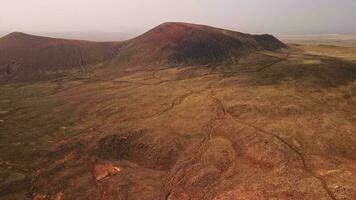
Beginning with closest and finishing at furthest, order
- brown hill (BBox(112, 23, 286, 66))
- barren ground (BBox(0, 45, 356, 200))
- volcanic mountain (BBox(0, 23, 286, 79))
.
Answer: barren ground (BBox(0, 45, 356, 200))
brown hill (BBox(112, 23, 286, 66))
volcanic mountain (BBox(0, 23, 286, 79))

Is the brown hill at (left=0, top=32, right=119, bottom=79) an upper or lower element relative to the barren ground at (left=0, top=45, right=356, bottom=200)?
upper

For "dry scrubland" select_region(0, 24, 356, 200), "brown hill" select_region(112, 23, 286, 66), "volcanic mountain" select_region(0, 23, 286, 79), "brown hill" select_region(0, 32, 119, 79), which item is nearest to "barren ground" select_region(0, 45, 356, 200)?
"dry scrubland" select_region(0, 24, 356, 200)

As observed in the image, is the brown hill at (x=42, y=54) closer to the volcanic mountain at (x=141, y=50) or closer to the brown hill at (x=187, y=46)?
the volcanic mountain at (x=141, y=50)

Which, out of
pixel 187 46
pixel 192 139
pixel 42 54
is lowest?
pixel 192 139

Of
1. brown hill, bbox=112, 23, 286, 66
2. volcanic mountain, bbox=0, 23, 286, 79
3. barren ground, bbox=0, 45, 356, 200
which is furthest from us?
volcanic mountain, bbox=0, 23, 286, 79

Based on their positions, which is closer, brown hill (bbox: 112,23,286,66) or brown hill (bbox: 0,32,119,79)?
brown hill (bbox: 112,23,286,66)

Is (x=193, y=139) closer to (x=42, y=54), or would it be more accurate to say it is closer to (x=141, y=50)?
(x=141, y=50)

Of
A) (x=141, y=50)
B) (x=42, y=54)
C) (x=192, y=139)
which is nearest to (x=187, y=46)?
(x=141, y=50)

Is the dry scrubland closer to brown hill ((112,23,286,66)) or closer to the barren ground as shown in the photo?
the barren ground
